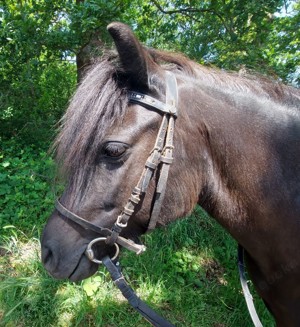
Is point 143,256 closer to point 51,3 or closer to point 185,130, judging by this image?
point 185,130

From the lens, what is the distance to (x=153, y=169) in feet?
4.43

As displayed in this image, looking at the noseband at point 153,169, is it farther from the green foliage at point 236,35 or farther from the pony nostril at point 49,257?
the green foliage at point 236,35

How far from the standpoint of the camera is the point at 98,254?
4.84 ft

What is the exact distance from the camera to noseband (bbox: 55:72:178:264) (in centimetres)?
134

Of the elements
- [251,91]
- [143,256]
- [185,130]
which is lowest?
[143,256]

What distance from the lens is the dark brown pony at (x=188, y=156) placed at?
135 cm

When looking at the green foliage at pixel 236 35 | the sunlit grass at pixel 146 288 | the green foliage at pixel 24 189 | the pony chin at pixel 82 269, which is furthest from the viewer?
the green foliage at pixel 24 189

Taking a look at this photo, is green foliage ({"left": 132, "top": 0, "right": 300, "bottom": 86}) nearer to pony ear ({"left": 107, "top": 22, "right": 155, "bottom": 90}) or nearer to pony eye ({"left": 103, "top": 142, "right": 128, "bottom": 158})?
pony ear ({"left": 107, "top": 22, "right": 155, "bottom": 90})

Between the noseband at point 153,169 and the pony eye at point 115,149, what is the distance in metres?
0.13

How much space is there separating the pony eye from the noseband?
0.13 m

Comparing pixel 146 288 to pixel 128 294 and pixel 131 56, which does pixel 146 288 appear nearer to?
pixel 128 294

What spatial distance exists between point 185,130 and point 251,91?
0.46 metres

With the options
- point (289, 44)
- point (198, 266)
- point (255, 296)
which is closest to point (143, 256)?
point (198, 266)

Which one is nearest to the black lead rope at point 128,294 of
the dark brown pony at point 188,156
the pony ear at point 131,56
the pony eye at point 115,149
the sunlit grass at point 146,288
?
the dark brown pony at point 188,156
